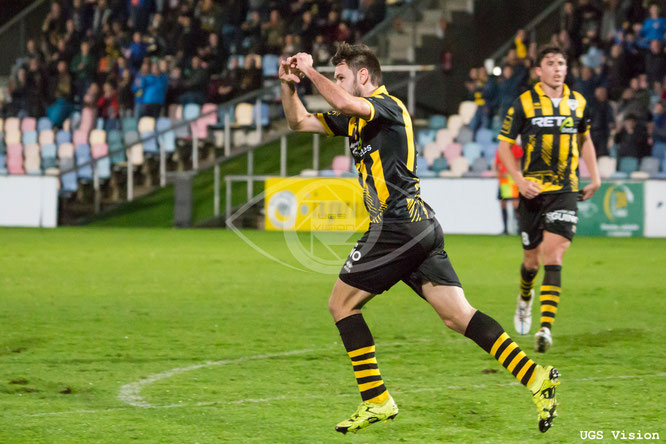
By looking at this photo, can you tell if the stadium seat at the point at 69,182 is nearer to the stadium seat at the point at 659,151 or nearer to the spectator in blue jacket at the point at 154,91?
the spectator in blue jacket at the point at 154,91

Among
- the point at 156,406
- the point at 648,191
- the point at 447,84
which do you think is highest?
the point at 447,84

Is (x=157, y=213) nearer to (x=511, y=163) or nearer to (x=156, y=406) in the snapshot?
(x=511, y=163)

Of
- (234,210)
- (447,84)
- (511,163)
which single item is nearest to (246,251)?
(234,210)

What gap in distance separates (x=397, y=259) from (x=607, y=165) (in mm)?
14232

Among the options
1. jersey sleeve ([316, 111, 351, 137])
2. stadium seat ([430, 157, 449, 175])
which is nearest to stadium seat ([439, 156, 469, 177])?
stadium seat ([430, 157, 449, 175])

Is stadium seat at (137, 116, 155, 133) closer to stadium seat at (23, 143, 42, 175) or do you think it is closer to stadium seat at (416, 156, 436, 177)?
stadium seat at (23, 143, 42, 175)

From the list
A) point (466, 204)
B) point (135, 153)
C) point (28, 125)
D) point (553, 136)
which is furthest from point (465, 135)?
point (553, 136)

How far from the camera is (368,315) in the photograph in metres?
8.93

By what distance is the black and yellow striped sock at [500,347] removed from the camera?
481cm

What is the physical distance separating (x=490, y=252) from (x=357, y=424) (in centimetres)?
1004

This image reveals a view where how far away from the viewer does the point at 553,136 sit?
7273mm

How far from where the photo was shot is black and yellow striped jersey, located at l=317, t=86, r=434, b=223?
4.90 metres

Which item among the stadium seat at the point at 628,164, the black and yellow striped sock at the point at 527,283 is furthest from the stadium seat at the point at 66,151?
the black and yellow striped sock at the point at 527,283

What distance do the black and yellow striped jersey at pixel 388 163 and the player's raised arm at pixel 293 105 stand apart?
25cm
